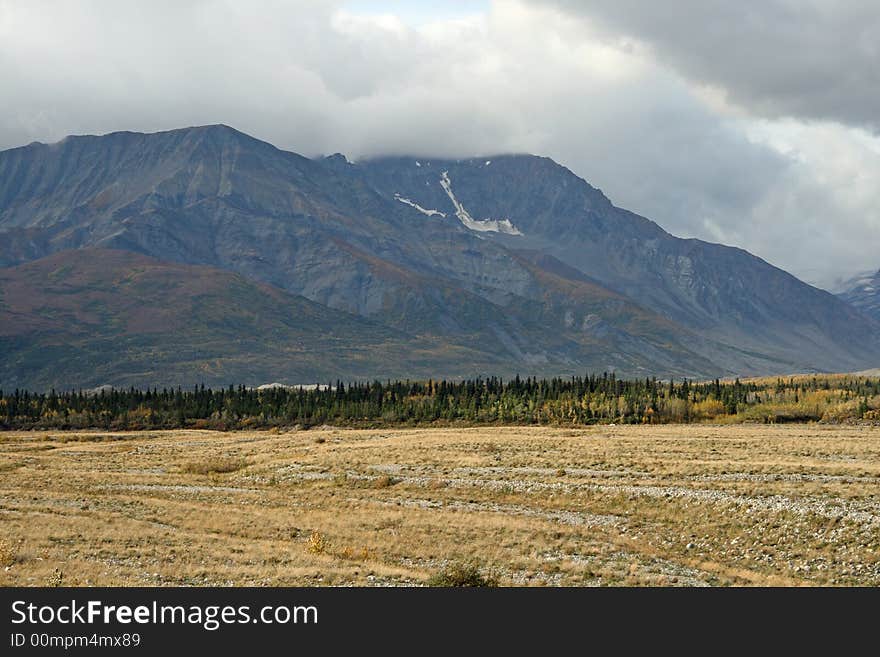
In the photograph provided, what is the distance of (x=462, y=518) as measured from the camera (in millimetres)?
43750

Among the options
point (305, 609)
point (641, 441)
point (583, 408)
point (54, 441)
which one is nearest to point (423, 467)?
point (641, 441)

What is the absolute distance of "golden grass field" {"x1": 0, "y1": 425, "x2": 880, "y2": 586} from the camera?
104 ft

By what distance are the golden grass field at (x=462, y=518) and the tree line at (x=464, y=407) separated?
66.7m

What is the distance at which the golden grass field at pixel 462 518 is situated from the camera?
31.8 meters

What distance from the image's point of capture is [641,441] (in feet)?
285

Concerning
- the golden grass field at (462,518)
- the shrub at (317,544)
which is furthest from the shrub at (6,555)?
the shrub at (317,544)

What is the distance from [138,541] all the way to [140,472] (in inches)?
1500

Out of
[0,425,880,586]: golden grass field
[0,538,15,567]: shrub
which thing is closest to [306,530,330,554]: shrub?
[0,425,880,586]: golden grass field

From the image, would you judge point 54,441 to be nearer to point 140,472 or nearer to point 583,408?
point 140,472

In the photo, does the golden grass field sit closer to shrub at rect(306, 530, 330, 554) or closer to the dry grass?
shrub at rect(306, 530, 330, 554)

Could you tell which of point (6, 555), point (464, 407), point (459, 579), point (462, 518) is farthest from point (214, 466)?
point (464, 407)

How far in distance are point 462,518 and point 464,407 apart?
121m

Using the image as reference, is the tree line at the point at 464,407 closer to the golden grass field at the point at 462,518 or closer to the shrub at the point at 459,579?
the golden grass field at the point at 462,518

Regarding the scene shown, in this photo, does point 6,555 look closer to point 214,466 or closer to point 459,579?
point 459,579
